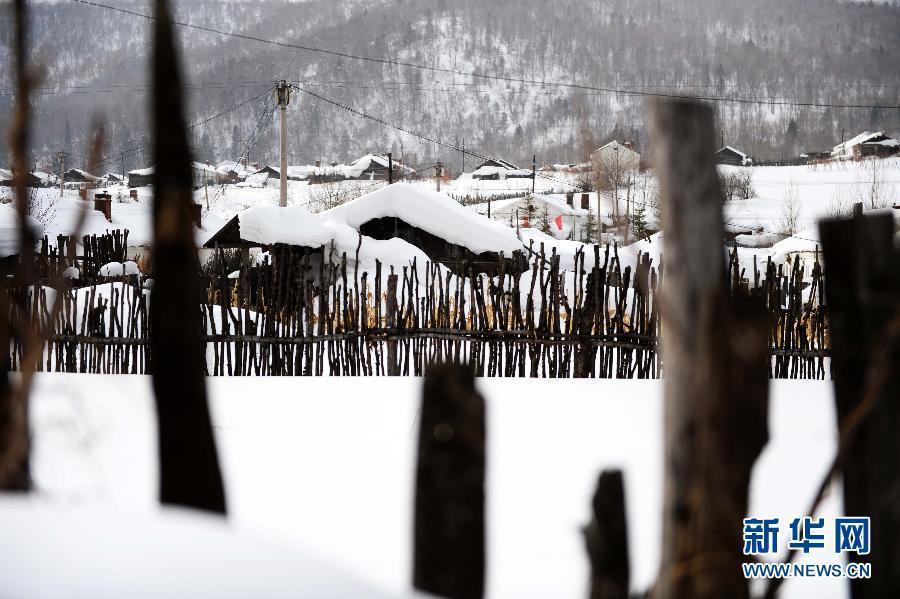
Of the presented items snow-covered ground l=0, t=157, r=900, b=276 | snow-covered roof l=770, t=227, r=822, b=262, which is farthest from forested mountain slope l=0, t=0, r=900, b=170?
snow-covered roof l=770, t=227, r=822, b=262

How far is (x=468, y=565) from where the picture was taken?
3.92ft

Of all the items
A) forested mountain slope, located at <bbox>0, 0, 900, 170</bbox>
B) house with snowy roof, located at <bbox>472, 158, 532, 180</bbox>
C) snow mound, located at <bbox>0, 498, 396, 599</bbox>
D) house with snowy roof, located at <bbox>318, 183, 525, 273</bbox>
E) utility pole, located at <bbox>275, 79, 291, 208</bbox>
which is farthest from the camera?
forested mountain slope, located at <bbox>0, 0, 900, 170</bbox>

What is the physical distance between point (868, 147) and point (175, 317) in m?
62.5

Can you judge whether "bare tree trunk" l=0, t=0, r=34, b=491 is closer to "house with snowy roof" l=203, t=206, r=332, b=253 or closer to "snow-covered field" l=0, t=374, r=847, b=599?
"snow-covered field" l=0, t=374, r=847, b=599

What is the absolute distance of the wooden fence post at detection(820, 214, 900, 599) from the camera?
109 cm

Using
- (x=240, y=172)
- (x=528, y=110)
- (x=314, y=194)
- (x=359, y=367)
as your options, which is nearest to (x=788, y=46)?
(x=528, y=110)

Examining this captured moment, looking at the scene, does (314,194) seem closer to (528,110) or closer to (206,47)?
(528,110)

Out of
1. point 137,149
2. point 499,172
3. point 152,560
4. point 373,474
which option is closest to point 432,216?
point 137,149

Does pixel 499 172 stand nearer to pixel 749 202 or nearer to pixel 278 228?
pixel 749 202

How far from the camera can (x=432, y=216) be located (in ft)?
43.1

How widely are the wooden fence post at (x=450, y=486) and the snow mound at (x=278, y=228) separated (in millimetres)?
10168

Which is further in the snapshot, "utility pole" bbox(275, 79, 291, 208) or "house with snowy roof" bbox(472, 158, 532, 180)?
"house with snowy roof" bbox(472, 158, 532, 180)

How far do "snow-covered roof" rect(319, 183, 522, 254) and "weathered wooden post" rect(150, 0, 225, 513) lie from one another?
38.6 ft

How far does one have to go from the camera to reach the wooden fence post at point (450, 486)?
1.19 meters
